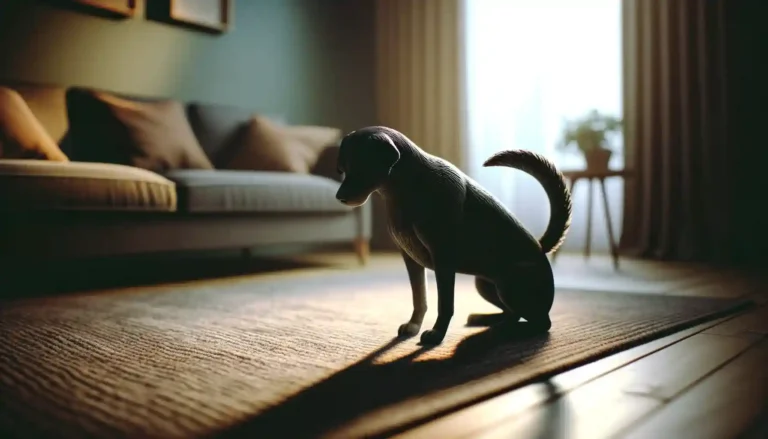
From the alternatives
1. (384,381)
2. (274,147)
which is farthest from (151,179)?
(384,381)

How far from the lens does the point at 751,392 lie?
2.83ft

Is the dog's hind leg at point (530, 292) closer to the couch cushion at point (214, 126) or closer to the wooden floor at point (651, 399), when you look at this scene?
the wooden floor at point (651, 399)

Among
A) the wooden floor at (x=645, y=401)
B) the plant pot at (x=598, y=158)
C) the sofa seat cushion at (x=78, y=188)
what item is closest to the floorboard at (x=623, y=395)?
the wooden floor at (x=645, y=401)

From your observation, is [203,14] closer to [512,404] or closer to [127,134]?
[127,134]

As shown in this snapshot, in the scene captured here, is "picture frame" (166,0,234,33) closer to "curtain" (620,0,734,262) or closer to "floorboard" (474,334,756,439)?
"curtain" (620,0,734,262)

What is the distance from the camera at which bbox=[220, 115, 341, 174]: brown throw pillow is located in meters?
3.04

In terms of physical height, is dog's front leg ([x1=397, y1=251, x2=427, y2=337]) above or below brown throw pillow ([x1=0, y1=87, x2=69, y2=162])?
below

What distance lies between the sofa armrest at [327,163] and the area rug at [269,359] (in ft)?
4.25

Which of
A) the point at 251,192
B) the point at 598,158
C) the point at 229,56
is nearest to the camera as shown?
the point at 251,192

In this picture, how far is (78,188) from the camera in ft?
6.43

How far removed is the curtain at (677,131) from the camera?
3121 millimetres

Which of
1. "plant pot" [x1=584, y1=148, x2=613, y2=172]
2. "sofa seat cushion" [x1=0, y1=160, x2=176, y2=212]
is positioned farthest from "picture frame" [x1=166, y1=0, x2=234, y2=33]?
"plant pot" [x1=584, y1=148, x2=613, y2=172]

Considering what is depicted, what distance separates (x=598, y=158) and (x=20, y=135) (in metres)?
2.44

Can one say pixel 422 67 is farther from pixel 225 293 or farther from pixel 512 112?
pixel 225 293
